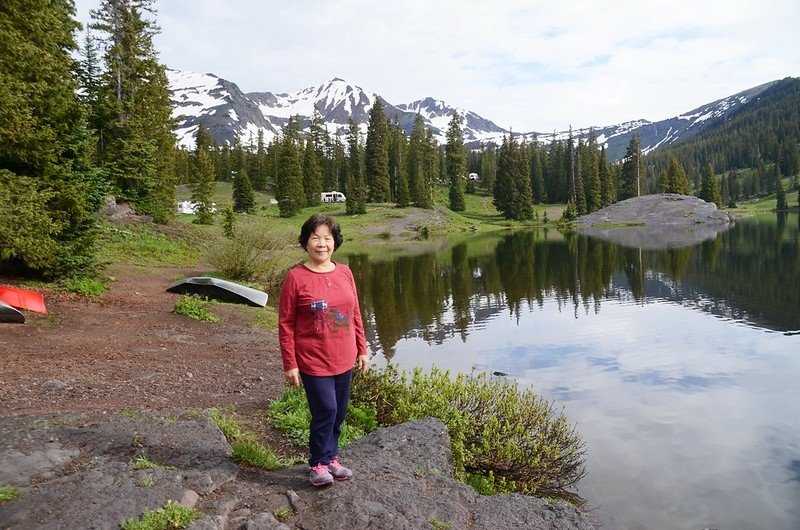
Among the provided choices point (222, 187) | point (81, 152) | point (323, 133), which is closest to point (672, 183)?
point (323, 133)

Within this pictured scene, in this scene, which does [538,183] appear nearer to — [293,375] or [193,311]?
[193,311]

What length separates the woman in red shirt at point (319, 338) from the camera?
16.1 feet

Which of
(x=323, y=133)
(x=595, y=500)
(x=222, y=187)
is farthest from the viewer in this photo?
(x=323, y=133)

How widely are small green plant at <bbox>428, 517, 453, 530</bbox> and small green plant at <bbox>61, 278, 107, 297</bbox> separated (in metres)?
14.3

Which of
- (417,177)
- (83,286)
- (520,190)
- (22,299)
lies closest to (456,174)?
(520,190)

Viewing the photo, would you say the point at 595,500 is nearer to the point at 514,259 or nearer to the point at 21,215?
the point at 21,215

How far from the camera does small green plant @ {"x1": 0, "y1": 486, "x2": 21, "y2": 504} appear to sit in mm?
4207

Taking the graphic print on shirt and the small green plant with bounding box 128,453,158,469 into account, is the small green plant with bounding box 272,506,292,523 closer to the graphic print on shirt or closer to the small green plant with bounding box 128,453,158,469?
the small green plant with bounding box 128,453,158,469

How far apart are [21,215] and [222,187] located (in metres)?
91.1

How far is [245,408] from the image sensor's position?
784 centimetres

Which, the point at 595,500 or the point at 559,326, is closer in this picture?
the point at 595,500

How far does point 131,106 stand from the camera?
3356 centimetres

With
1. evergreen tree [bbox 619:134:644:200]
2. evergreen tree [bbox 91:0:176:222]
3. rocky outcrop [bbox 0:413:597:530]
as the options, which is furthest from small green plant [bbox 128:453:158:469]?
evergreen tree [bbox 619:134:644:200]

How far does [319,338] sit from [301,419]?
262cm
